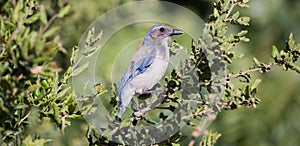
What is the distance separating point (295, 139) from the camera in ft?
14.6

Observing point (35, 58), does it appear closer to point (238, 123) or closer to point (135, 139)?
point (135, 139)

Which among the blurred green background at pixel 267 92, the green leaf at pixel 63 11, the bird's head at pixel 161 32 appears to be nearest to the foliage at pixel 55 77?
the green leaf at pixel 63 11

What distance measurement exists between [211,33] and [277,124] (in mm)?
3154

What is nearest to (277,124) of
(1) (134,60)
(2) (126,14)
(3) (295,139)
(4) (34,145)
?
(3) (295,139)

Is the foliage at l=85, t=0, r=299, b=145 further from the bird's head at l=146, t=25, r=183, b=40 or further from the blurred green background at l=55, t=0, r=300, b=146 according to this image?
the blurred green background at l=55, t=0, r=300, b=146

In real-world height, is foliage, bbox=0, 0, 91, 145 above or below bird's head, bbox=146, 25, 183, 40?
below

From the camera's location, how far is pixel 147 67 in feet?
6.32

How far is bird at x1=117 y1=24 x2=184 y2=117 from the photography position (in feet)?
5.82

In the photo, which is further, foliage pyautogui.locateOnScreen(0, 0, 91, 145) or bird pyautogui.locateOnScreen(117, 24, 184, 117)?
bird pyautogui.locateOnScreen(117, 24, 184, 117)

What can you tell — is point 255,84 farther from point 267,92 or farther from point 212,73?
point 267,92

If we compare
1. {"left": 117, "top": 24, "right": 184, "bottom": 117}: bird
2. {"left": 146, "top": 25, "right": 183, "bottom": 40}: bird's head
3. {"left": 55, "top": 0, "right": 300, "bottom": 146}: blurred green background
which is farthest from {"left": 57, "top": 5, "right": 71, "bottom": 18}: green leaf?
{"left": 55, "top": 0, "right": 300, "bottom": 146}: blurred green background

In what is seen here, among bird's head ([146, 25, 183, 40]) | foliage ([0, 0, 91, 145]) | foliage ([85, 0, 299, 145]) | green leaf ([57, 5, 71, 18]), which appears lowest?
foliage ([0, 0, 91, 145])

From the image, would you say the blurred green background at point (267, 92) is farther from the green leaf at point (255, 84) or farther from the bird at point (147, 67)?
the green leaf at point (255, 84)

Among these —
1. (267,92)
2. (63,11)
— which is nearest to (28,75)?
(63,11)
